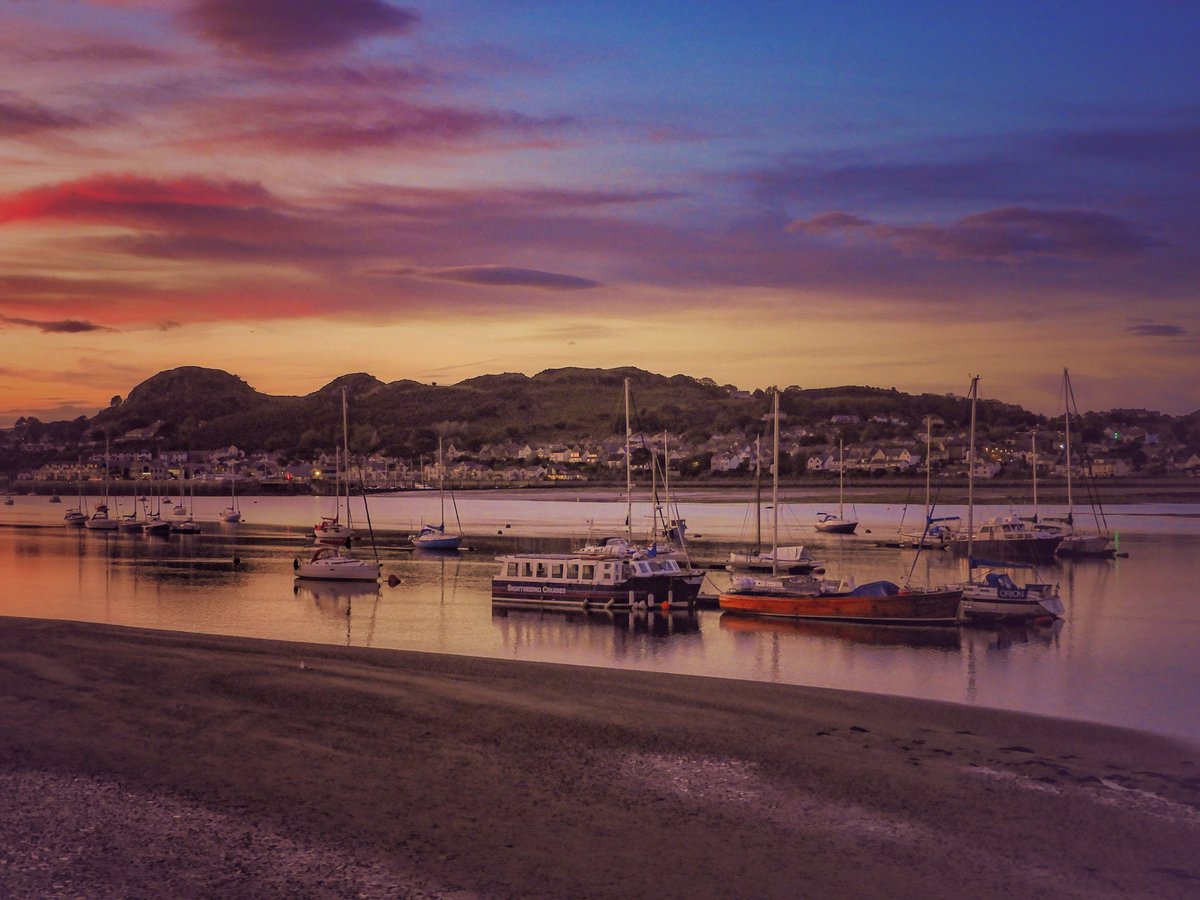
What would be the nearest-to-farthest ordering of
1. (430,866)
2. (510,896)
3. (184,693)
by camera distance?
1. (510,896)
2. (430,866)
3. (184,693)

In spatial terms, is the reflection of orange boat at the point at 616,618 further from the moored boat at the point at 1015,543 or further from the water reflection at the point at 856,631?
the moored boat at the point at 1015,543

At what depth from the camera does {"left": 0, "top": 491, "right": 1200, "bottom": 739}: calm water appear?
1186 inches

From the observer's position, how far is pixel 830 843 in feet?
53.6

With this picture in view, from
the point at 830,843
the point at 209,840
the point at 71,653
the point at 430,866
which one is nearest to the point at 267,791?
the point at 209,840

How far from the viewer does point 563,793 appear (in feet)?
61.0

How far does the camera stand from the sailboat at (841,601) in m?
39.9

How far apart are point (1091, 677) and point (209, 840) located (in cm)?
2452

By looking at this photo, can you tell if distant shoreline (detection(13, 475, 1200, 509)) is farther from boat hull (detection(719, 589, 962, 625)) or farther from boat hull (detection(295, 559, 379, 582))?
boat hull (detection(719, 589, 962, 625))

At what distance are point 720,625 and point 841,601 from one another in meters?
4.52

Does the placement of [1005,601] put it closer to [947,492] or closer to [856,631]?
[856,631]

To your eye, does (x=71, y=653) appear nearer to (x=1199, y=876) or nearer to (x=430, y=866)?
(x=430, y=866)

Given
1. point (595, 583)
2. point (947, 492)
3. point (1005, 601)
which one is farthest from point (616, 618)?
point (947, 492)

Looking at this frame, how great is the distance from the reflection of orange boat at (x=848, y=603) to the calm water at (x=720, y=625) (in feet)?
1.95

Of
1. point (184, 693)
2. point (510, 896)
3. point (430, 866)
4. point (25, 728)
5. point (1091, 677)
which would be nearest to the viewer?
point (510, 896)
